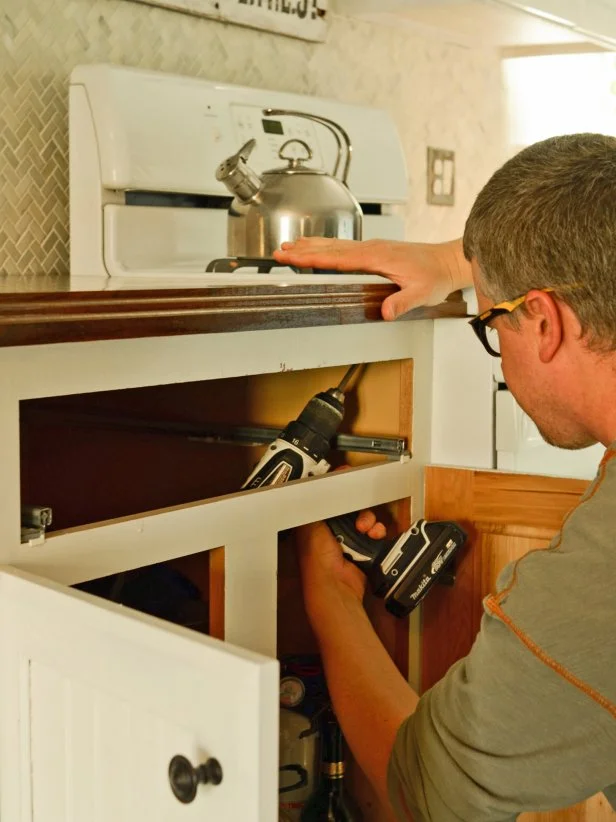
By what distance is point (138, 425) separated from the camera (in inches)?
66.6

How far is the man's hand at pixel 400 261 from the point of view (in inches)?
52.1

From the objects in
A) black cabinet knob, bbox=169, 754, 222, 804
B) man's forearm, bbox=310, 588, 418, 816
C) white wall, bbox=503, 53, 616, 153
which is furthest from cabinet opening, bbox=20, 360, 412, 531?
white wall, bbox=503, 53, 616, 153

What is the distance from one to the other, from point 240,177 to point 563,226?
69cm

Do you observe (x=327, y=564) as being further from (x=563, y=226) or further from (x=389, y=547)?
(x=563, y=226)

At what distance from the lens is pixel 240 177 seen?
1.56 m

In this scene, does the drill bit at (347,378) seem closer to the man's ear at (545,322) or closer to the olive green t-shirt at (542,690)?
the man's ear at (545,322)

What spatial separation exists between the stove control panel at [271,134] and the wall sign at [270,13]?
198 mm

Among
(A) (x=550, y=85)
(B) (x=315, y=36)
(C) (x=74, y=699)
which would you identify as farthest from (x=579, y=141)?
(A) (x=550, y=85)

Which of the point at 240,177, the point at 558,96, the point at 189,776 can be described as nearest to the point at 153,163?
the point at 240,177

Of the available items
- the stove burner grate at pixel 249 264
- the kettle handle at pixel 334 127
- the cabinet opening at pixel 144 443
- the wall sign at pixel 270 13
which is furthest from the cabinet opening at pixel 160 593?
the wall sign at pixel 270 13

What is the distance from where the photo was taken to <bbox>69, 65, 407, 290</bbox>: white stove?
162cm

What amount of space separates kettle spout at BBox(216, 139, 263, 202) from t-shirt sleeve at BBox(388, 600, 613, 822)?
2.73 feet

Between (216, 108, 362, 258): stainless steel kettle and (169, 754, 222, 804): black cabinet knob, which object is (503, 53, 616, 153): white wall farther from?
(169, 754, 222, 804): black cabinet knob

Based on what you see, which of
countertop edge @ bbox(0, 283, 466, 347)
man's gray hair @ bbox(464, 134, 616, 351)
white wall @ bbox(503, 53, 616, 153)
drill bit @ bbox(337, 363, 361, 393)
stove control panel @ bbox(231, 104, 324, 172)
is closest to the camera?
countertop edge @ bbox(0, 283, 466, 347)
